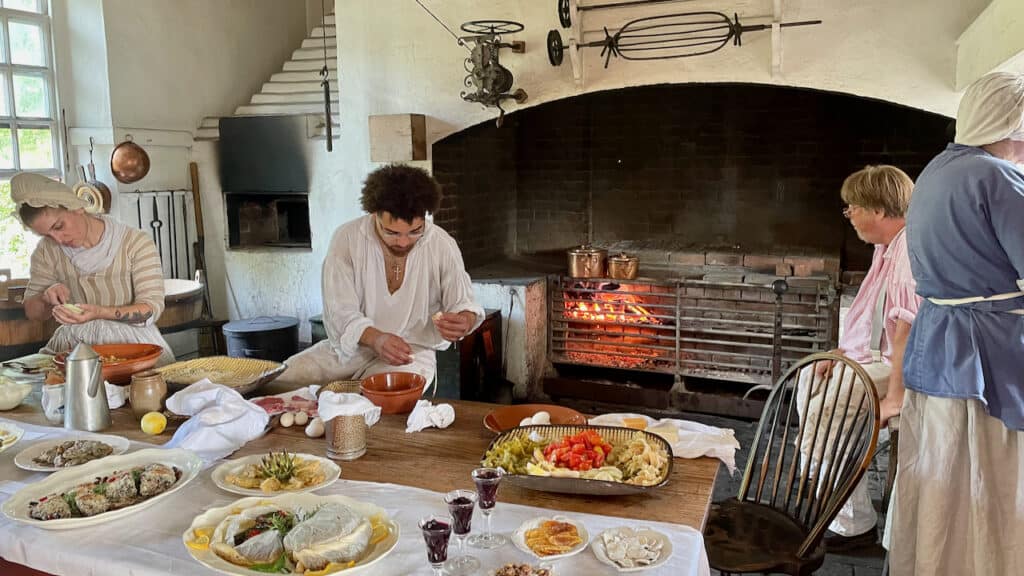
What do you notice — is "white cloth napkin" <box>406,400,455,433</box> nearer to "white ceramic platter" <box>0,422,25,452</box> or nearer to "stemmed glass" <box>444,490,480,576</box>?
"stemmed glass" <box>444,490,480,576</box>

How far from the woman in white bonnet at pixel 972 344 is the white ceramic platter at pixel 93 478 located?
6.94 ft

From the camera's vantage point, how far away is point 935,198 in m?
2.24

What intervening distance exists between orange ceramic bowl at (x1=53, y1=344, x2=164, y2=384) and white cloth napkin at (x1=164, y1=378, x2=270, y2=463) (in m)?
0.36

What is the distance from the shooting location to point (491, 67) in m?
4.34

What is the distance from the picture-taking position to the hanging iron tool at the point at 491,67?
4.35 meters

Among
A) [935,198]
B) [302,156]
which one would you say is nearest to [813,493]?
[935,198]

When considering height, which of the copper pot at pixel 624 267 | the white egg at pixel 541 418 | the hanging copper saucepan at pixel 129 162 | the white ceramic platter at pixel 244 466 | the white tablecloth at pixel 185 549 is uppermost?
the hanging copper saucepan at pixel 129 162

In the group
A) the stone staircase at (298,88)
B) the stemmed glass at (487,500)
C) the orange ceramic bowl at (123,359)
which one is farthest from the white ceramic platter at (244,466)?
the stone staircase at (298,88)

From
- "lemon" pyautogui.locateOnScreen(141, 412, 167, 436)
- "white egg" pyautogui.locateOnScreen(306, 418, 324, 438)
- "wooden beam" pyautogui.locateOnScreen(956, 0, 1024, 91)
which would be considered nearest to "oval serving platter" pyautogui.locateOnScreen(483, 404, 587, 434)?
"white egg" pyautogui.locateOnScreen(306, 418, 324, 438)

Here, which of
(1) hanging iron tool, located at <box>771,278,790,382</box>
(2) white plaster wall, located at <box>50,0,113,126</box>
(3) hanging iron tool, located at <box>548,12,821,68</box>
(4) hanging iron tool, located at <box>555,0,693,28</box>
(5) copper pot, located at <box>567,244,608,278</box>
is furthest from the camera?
(2) white plaster wall, located at <box>50,0,113,126</box>

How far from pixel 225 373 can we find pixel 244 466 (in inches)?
31.3

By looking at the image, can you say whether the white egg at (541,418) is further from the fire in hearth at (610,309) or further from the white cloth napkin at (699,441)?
the fire in hearth at (610,309)

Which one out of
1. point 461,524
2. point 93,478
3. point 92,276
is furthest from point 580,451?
point 92,276

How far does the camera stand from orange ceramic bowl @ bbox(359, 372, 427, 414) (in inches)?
92.4
